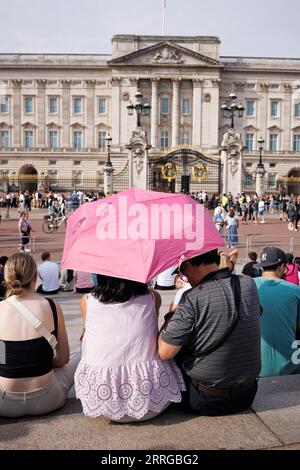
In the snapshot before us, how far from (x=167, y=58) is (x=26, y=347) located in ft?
196

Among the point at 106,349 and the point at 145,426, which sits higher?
the point at 106,349

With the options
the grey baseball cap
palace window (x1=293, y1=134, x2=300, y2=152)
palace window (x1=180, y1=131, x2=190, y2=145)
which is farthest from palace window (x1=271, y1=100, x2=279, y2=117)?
the grey baseball cap

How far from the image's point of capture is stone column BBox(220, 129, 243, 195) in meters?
34.7

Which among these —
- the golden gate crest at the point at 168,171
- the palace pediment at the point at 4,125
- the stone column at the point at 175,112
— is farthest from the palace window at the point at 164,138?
the golden gate crest at the point at 168,171

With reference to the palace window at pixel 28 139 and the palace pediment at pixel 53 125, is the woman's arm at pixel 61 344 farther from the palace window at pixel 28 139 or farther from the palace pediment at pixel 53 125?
the palace window at pixel 28 139

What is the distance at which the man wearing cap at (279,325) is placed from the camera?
13.9 ft

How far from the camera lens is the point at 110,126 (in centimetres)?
6209

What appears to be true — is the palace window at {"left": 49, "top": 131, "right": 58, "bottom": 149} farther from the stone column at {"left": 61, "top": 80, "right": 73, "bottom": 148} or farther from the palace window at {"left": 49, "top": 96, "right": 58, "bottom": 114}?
the palace window at {"left": 49, "top": 96, "right": 58, "bottom": 114}

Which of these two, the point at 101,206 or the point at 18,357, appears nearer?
the point at 18,357

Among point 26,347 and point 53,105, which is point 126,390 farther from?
point 53,105

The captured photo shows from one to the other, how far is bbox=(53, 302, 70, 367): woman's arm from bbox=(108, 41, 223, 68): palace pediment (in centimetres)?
5868

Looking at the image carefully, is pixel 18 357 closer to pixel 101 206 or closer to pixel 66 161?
pixel 101 206

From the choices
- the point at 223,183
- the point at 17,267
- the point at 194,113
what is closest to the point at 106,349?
the point at 17,267
